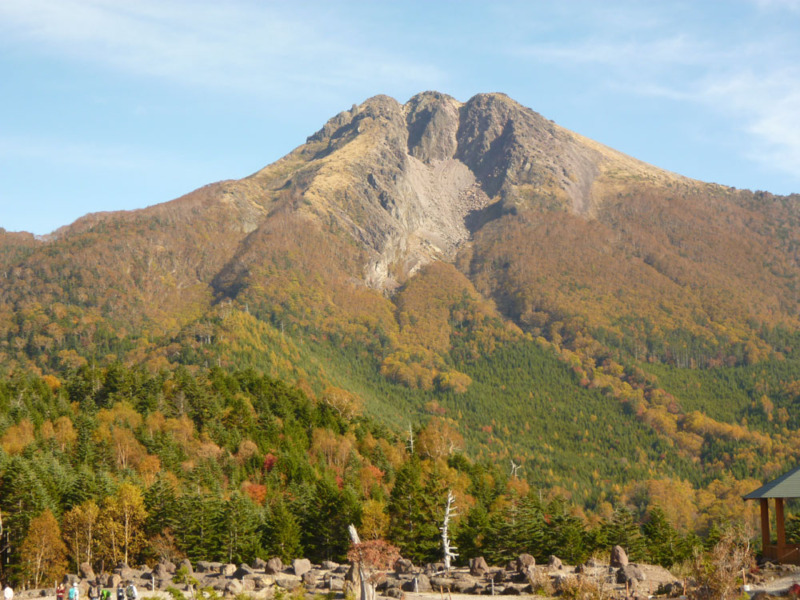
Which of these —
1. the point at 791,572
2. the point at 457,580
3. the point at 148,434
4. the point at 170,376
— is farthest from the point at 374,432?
the point at 791,572

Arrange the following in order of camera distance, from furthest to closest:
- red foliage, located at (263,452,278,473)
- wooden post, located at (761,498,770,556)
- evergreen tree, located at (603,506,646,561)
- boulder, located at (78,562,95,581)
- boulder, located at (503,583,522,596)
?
red foliage, located at (263,452,278,473) < evergreen tree, located at (603,506,646,561) < boulder, located at (78,562,95,581) < boulder, located at (503,583,522,596) < wooden post, located at (761,498,770,556)

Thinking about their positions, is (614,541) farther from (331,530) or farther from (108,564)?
(108,564)

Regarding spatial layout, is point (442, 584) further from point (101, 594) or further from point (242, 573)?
point (101, 594)

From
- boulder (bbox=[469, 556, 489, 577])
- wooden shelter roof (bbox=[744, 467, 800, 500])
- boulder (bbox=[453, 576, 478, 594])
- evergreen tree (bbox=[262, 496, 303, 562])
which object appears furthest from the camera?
evergreen tree (bbox=[262, 496, 303, 562])

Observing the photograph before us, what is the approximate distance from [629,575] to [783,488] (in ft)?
35.2

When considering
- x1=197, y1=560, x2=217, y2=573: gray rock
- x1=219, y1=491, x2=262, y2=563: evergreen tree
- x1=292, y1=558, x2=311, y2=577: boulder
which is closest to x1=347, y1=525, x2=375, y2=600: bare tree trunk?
x1=292, y1=558, x2=311, y2=577: boulder

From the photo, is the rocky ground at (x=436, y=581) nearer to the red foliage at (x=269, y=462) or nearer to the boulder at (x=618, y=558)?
the boulder at (x=618, y=558)

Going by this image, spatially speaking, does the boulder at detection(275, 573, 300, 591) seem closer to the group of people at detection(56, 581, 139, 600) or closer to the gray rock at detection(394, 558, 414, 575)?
the gray rock at detection(394, 558, 414, 575)

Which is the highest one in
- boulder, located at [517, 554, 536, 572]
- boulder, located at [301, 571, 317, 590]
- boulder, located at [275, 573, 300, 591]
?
boulder, located at [517, 554, 536, 572]

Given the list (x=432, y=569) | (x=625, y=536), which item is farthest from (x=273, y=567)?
(x=625, y=536)

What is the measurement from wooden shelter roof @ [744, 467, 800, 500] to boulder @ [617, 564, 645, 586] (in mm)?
8496

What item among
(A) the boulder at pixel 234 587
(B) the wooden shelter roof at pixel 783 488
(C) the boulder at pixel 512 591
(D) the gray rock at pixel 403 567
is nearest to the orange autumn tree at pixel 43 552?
(A) the boulder at pixel 234 587

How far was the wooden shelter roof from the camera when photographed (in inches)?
1788

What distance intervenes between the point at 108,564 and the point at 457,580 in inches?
1467
